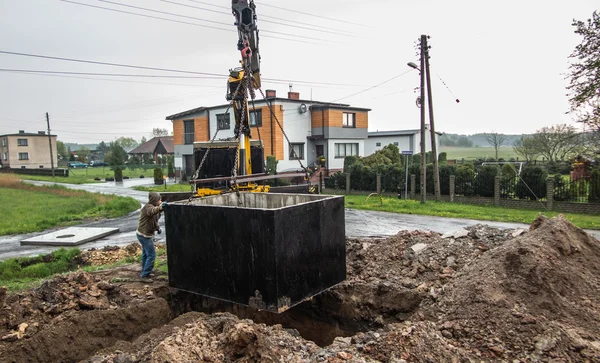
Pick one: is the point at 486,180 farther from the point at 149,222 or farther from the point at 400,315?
the point at 149,222

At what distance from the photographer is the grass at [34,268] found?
894 centimetres

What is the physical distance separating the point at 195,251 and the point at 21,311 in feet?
9.05

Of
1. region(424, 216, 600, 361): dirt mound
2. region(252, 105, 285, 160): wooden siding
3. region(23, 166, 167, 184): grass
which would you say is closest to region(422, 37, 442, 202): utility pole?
region(424, 216, 600, 361): dirt mound

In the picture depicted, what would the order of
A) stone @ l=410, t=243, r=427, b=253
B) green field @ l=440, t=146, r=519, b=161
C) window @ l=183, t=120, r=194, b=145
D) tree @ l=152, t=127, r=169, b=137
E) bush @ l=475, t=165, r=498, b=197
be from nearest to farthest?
stone @ l=410, t=243, r=427, b=253
bush @ l=475, t=165, r=498, b=197
window @ l=183, t=120, r=194, b=145
green field @ l=440, t=146, r=519, b=161
tree @ l=152, t=127, r=169, b=137

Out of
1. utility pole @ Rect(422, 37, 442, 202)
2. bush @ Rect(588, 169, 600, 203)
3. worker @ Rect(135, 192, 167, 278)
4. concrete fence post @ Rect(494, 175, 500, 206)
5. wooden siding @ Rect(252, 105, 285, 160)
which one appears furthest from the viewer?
wooden siding @ Rect(252, 105, 285, 160)

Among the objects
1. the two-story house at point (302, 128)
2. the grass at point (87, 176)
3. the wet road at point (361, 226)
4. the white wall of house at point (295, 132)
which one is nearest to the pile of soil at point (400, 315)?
the wet road at point (361, 226)

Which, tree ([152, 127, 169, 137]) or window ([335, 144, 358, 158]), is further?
tree ([152, 127, 169, 137])

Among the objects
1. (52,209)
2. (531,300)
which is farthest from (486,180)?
(52,209)

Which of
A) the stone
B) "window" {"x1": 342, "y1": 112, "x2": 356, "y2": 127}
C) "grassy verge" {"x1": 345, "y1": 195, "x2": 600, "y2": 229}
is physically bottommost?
"grassy verge" {"x1": 345, "y1": 195, "x2": 600, "y2": 229}

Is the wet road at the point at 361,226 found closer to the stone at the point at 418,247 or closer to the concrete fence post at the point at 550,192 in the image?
the concrete fence post at the point at 550,192

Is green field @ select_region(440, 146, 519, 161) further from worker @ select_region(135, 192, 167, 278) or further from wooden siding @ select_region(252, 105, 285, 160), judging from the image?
worker @ select_region(135, 192, 167, 278)

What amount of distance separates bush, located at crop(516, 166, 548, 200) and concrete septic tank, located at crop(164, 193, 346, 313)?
52.0 feet

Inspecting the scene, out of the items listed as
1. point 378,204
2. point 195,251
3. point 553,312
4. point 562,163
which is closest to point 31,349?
point 195,251

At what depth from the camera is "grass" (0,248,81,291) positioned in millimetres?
8938
